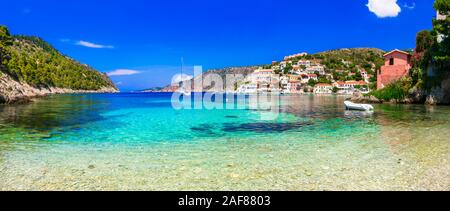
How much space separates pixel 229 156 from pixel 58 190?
4.45 m

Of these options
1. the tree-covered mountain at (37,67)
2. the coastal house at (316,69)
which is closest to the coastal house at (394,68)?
the tree-covered mountain at (37,67)

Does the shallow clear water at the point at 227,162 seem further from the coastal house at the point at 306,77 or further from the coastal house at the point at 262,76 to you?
the coastal house at the point at 262,76

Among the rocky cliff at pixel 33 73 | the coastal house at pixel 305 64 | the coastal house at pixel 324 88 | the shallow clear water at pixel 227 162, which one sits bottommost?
the shallow clear water at pixel 227 162

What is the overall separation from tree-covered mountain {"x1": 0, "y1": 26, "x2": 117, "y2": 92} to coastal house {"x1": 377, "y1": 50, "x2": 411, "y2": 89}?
220 ft

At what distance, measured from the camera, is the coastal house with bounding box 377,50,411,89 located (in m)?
43.9

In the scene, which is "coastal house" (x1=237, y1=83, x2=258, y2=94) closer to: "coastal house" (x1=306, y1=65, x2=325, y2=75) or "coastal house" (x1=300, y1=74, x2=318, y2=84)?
"coastal house" (x1=300, y1=74, x2=318, y2=84)

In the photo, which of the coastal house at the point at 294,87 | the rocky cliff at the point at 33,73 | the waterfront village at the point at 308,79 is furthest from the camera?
the coastal house at the point at 294,87

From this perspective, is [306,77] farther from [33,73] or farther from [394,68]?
[33,73]

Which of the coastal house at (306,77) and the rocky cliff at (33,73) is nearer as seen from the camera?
the rocky cliff at (33,73)

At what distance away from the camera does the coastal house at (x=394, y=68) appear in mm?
43906

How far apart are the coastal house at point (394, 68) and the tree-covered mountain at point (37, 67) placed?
67.0 meters

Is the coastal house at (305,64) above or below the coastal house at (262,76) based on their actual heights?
above

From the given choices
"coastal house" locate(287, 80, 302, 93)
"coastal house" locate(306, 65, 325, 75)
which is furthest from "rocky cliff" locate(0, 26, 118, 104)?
"coastal house" locate(306, 65, 325, 75)
